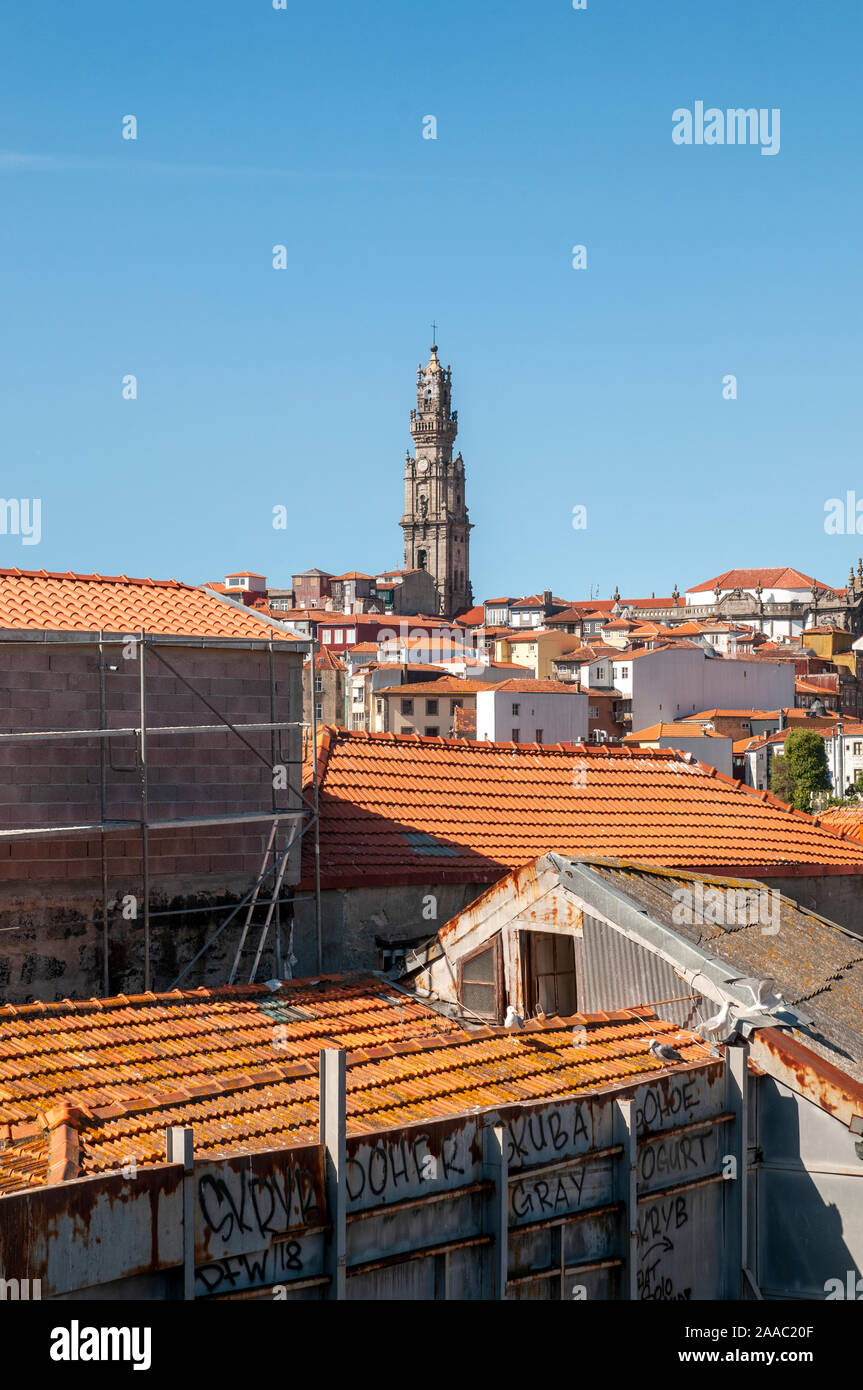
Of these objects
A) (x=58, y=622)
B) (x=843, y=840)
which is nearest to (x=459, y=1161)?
(x=58, y=622)

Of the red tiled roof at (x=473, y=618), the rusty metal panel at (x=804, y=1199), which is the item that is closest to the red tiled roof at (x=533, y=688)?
the rusty metal panel at (x=804, y=1199)

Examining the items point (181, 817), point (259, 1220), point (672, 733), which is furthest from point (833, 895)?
point (672, 733)

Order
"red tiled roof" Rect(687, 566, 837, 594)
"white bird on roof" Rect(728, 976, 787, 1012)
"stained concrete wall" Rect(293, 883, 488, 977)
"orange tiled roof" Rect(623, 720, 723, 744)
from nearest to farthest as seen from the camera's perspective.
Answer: "white bird on roof" Rect(728, 976, 787, 1012)
"stained concrete wall" Rect(293, 883, 488, 977)
"orange tiled roof" Rect(623, 720, 723, 744)
"red tiled roof" Rect(687, 566, 837, 594)

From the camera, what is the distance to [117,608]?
15.5m

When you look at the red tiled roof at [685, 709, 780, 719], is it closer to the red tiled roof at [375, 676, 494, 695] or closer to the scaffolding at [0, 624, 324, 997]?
A: the red tiled roof at [375, 676, 494, 695]

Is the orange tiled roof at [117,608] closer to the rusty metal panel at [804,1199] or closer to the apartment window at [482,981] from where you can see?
the apartment window at [482,981]

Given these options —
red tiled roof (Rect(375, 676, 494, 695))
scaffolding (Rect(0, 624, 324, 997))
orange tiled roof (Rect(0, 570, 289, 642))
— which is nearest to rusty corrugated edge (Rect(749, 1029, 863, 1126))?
scaffolding (Rect(0, 624, 324, 997))

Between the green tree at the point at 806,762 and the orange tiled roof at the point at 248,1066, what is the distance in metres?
74.3

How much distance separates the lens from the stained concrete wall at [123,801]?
13.9 m

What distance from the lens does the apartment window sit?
1377 cm

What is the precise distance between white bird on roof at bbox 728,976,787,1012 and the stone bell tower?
153 m

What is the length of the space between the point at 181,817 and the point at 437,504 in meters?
157

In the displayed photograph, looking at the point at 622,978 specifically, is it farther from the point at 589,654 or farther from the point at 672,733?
the point at 589,654

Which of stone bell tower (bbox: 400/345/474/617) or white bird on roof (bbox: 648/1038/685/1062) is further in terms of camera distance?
stone bell tower (bbox: 400/345/474/617)
